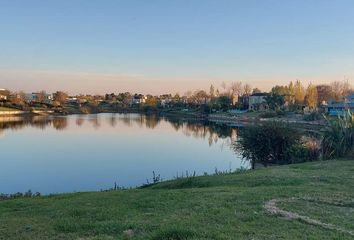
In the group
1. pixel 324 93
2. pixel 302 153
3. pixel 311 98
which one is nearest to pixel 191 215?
pixel 302 153

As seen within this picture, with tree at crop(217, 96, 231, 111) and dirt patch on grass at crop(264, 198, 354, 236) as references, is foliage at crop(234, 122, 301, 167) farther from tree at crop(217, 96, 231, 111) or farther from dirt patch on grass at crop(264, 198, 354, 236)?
tree at crop(217, 96, 231, 111)

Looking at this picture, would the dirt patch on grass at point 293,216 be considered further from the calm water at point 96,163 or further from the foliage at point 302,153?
the calm water at point 96,163

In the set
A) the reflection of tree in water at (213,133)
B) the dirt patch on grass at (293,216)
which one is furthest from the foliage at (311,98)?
the dirt patch on grass at (293,216)

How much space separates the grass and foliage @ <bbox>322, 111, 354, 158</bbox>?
671 cm

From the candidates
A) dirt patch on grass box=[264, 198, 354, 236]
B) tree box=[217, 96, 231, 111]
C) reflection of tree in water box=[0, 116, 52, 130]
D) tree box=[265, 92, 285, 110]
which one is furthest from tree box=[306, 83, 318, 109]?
dirt patch on grass box=[264, 198, 354, 236]

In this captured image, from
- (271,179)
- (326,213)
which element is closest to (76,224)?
(326,213)

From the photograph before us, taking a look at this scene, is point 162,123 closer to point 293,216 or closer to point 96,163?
point 96,163

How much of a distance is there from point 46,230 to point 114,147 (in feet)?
83.8

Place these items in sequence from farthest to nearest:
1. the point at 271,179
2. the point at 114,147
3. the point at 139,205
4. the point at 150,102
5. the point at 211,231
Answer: the point at 150,102 → the point at 114,147 → the point at 271,179 → the point at 139,205 → the point at 211,231

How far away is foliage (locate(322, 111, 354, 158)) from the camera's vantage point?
15.0 metres

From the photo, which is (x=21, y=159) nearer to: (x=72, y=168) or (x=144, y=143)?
(x=72, y=168)

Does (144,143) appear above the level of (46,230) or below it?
below

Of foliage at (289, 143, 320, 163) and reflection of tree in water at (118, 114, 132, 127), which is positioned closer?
foliage at (289, 143, 320, 163)

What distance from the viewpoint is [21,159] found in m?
23.4
